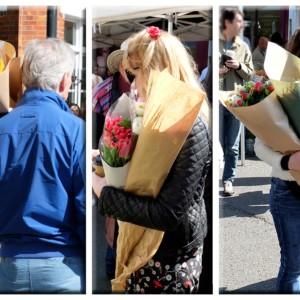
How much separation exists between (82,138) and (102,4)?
2.40 feet

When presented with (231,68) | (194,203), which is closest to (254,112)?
(194,203)

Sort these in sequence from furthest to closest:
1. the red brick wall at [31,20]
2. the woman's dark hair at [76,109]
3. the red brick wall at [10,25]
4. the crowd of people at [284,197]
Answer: the red brick wall at [10,25], the red brick wall at [31,20], the woman's dark hair at [76,109], the crowd of people at [284,197]

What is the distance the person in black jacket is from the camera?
1992 millimetres

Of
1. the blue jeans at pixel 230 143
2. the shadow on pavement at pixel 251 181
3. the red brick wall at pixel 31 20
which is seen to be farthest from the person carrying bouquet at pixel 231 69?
the red brick wall at pixel 31 20

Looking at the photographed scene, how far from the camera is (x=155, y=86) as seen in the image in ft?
6.72

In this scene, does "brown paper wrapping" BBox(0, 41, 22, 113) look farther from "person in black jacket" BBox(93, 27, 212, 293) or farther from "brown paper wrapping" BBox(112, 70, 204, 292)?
"brown paper wrapping" BBox(112, 70, 204, 292)

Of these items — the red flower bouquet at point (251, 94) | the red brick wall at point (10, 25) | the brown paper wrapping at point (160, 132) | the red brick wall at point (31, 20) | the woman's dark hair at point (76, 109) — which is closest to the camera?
the brown paper wrapping at point (160, 132)

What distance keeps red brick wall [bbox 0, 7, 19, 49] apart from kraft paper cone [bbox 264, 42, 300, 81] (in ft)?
4.24

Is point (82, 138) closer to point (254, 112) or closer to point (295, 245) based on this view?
point (254, 112)

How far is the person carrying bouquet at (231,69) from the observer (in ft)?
8.77

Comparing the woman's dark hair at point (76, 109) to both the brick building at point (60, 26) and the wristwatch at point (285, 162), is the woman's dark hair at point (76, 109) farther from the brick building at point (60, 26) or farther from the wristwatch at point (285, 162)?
the wristwatch at point (285, 162)

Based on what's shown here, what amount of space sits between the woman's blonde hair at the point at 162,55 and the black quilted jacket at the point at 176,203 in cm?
20

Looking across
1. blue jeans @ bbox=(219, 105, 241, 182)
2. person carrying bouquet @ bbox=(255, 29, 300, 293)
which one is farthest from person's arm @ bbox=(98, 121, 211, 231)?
blue jeans @ bbox=(219, 105, 241, 182)

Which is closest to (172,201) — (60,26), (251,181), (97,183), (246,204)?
(97,183)
